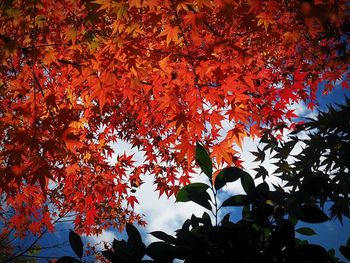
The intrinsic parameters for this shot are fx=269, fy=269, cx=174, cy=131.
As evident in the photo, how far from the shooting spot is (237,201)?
3.76ft

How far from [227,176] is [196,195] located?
0.52 feet

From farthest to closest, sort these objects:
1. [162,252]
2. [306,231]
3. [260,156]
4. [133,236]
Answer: [260,156]
[306,231]
[133,236]
[162,252]

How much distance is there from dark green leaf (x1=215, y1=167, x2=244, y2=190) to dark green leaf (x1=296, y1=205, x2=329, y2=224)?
0.88 feet

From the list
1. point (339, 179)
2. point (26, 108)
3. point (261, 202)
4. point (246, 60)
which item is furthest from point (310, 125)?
point (26, 108)

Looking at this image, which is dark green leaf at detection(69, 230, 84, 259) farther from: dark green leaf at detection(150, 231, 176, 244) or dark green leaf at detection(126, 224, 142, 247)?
dark green leaf at detection(150, 231, 176, 244)

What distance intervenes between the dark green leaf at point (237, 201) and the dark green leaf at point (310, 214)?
0.66 ft

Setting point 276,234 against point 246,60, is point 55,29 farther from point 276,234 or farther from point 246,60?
point 276,234

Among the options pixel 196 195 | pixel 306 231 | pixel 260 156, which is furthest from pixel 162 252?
pixel 260 156

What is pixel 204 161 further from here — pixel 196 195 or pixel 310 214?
pixel 310 214

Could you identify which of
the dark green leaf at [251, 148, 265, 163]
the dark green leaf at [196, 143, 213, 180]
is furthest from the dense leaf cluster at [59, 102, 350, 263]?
the dark green leaf at [251, 148, 265, 163]

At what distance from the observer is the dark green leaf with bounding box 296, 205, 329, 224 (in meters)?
1.04

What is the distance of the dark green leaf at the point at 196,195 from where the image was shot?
1120 mm

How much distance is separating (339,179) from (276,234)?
1.56m

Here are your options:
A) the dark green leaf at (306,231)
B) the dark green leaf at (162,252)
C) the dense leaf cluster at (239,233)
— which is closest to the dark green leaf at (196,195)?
the dense leaf cluster at (239,233)
